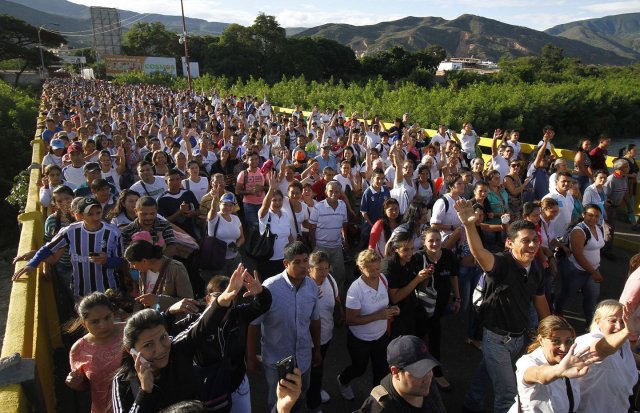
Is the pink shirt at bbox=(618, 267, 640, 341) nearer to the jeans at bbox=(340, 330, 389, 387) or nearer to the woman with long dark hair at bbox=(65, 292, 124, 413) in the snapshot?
the jeans at bbox=(340, 330, 389, 387)

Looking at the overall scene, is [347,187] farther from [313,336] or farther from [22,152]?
[22,152]

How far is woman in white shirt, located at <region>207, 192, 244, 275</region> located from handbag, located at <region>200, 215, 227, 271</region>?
11 centimetres

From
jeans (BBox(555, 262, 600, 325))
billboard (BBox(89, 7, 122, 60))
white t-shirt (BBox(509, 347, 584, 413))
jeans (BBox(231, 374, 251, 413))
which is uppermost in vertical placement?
billboard (BBox(89, 7, 122, 60))

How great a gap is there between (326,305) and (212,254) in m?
1.58

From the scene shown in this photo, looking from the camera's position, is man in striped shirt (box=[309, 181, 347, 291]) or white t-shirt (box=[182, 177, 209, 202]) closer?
man in striped shirt (box=[309, 181, 347, 291])

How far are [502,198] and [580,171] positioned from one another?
3132 mm

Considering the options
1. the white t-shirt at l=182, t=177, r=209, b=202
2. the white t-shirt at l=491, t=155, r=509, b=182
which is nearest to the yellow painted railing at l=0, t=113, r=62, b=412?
the white t-shirt at l=182, t=177, r=209, b=202

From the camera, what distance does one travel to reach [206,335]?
99.3 inches

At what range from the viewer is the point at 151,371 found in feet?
7.34

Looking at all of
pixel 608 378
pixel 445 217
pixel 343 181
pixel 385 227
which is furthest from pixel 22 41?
pixel 608 378

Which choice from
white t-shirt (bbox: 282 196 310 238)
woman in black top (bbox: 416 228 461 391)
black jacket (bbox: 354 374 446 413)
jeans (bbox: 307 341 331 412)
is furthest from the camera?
white t-shirt (bbox: 282 196 310 238)

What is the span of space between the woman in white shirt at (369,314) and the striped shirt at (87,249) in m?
2.16

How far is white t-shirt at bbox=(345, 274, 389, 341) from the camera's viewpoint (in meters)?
3.64

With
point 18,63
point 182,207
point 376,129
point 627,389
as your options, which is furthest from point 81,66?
point 627,389
